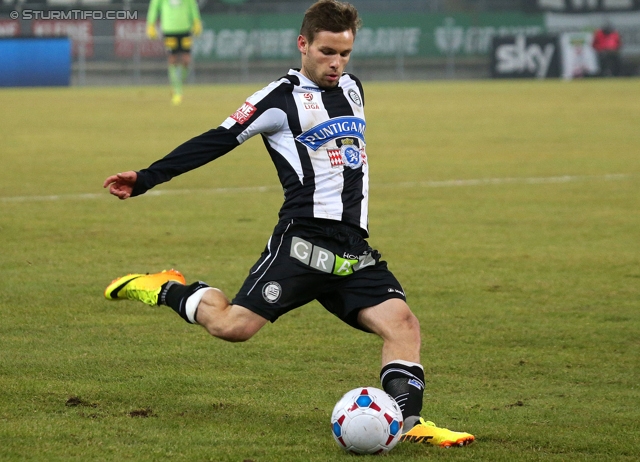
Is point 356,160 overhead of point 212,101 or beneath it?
overhead

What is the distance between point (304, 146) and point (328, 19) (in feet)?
1.75

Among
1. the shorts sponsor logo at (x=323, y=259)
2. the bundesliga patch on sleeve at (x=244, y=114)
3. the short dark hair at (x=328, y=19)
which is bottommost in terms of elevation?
the shorts sponsor logo at (x=323, y=259)

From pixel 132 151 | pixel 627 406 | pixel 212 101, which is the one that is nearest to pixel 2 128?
pixel 132 151

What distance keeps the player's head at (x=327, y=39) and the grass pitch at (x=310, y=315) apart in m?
1.37

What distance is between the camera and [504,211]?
1065 centimetres

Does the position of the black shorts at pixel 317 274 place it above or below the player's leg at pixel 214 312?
above

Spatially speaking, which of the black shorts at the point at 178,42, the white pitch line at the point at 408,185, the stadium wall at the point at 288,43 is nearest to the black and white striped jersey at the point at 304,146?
the white pitch line at the point at 408,185

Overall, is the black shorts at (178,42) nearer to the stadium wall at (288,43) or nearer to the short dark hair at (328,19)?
Answer: the stadium wall at (288,43)

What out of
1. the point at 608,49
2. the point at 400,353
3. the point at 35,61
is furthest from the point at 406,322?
the point at 608,49

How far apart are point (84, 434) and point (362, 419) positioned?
1.04 meters

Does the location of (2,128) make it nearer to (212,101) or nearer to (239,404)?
(212,101)

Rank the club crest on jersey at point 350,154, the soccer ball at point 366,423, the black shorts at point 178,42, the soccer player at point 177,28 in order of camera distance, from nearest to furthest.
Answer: the soccer ball at point 366,423, the club crest on jersey at point 350,154, the soccer player at point 177,28, the black shorts at point 178,42

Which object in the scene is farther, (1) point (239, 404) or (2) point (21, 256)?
(2) point (21, 256)

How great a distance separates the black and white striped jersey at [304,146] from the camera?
15.6ft
